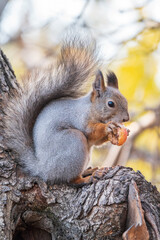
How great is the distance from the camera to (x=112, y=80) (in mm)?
2496

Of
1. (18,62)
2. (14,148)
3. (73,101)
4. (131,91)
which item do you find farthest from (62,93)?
(18,62)

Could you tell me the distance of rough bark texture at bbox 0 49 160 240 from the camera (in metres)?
1.63

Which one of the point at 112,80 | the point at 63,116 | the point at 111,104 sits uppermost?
the point at 112,80

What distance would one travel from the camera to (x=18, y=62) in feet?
11.9

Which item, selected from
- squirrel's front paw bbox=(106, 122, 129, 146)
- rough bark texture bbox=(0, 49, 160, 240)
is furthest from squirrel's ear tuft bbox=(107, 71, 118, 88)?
rough bark texture bbox=(0, 49, 160, 240)

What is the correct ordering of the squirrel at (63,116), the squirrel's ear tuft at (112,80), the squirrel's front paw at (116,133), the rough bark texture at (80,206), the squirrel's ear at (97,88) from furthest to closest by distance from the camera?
the squirrel's ear tuft at (112,80) → the squirrel's ear at (97,88) → the squirrel's front paw at (116,133) → the squirrel at (63,116) → the rough bark texture at (80,206)

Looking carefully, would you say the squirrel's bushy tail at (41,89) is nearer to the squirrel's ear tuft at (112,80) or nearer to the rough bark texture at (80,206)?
the rough bark texture at (80,206)

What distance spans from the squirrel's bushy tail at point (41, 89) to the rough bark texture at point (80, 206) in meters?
0.14

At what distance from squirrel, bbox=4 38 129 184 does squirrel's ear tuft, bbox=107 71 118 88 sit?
0.53 ft

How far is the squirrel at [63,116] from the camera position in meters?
1.95

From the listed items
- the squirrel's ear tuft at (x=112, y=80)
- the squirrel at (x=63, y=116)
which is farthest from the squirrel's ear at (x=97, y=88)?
the squirrel's ear tuft at (x=112, y=80)

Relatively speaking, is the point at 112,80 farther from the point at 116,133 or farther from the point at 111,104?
the point at 116,133

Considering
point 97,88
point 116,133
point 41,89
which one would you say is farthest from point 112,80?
point 41,89

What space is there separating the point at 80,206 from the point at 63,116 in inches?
24.8
